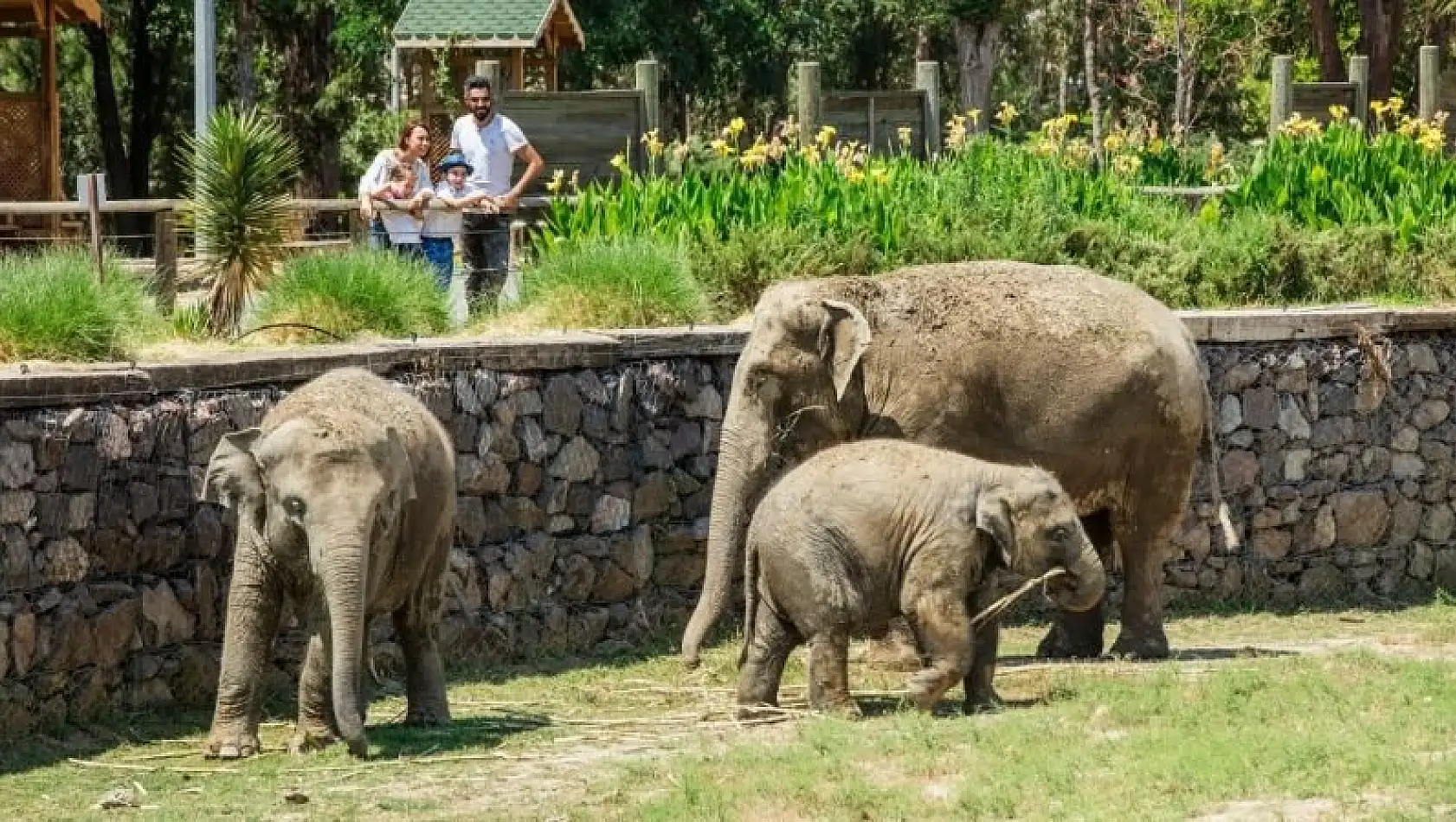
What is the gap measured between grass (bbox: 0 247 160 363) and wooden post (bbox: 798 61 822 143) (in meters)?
8.15

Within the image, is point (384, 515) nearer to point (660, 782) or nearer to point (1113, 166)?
point (660, 782)

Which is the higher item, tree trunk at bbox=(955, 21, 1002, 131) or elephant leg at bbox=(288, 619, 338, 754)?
tree trunk at bbox=(955, 21, 1002, 131)

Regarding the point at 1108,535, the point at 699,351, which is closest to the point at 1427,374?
the point at 1108,535

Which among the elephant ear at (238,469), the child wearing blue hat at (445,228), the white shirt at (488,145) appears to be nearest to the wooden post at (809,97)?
the white shirt at (488,145)

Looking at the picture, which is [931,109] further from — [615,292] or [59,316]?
[59,316]

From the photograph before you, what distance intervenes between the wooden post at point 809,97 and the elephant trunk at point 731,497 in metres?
7.95

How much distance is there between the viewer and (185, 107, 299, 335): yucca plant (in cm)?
1622

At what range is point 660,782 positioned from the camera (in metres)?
10.3

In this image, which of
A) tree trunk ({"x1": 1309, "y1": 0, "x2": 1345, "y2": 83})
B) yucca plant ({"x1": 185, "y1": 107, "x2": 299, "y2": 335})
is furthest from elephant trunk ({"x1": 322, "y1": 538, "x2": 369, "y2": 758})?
tree trunk ({"x1": 1309, "y1": 0, "x2": 1345, "y2": 83})

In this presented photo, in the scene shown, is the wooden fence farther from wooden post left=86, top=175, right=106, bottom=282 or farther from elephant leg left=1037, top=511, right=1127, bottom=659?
wooden post left=86, top=175, right=106, bottom=282

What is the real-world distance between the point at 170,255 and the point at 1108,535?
5683 millimetres

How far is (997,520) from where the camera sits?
445 inches

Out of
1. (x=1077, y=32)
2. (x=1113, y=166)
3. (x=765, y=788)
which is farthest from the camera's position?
(x=1077, y=32)

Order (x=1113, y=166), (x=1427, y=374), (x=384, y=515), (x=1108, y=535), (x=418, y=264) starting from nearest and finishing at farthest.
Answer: (x=384, y=515) < (x=1108, y=535) < (x=418, y=264) < (x=1427, y=374) < (x=1113, y=166)
